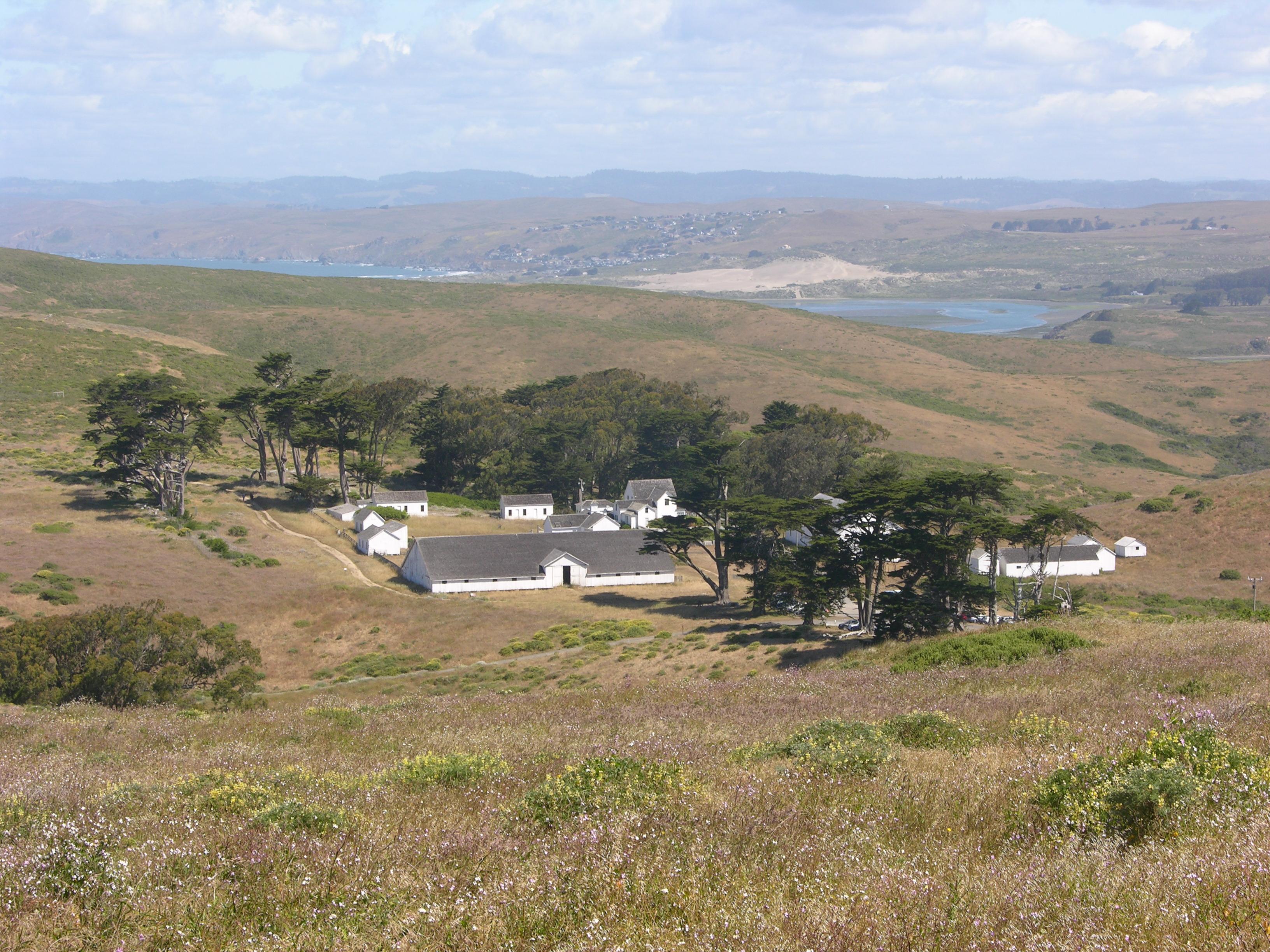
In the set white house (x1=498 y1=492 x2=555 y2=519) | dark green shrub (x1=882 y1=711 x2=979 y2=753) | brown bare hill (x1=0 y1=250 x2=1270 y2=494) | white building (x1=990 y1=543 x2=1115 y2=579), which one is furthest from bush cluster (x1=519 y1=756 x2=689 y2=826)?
brown bare hill (x1=0 y1=250 x2=1270 y2=494)

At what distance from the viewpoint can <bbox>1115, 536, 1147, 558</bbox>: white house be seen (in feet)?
193

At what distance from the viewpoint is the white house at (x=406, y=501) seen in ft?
232

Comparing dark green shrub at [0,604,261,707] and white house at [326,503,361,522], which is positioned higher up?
dark green shrub at [0,604,261,707]

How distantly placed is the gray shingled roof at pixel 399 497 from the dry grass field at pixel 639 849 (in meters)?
59.8

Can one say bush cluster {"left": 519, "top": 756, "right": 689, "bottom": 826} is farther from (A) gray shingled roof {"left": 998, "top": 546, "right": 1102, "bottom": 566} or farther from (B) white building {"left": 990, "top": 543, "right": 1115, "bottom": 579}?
(A) gray shingled roof {"left": 998, "top": 546, "right": 1102, "bottom": 566}

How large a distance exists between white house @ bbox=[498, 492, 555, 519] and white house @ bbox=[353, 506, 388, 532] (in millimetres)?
11055

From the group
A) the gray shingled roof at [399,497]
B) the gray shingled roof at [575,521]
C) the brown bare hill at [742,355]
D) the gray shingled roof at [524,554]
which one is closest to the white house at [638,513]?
the gray shingled roof at [575,521]

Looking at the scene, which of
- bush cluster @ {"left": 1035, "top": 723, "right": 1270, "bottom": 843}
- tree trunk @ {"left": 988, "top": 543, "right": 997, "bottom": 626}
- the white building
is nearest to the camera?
bush cluster @ {"left": 1035, "top": 723, "right": 1270, "bottom": 843}

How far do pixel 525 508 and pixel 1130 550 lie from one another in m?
41.2

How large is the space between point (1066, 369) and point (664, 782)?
172 meters

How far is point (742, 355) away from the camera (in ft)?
474

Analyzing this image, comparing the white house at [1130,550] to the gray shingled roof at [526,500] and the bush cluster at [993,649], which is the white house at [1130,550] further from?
the bush cluster at [993,649]

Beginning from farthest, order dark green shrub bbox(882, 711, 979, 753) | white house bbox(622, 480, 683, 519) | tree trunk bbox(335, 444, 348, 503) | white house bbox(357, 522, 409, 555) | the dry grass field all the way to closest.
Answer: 1. white house bbox(622, 480, 683, 519)
2. tree trunk bbox(335, 444, 348, 503)
3. white house bbox(357, 522, 409, 555)
4. dark green shrub bbox(882, 711, 979, 753)
5. the dry grass field

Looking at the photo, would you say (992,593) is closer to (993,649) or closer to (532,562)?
(993,649)
